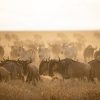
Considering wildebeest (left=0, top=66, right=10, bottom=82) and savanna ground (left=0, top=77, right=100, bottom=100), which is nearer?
savanna ground (left=0, top=77, right=100, bottom=100)

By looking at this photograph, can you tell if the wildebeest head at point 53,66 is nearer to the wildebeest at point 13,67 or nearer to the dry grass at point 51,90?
the dry grass at point 51,90

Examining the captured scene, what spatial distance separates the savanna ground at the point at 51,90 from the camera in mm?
1571

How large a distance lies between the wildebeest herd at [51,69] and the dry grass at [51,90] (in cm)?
4

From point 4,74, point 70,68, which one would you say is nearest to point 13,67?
point 4,74

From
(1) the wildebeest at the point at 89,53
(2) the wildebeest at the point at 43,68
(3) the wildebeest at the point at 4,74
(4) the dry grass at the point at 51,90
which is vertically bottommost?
(4) the dry grass at the point at 51,90

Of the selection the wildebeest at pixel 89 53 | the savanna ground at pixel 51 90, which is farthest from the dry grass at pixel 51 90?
the wildebeest at pixel 89 53

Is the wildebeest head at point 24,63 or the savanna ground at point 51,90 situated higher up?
the wildebeest head at point 24,63

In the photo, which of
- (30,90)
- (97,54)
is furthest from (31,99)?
(97,54)

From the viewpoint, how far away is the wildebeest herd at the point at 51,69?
1582mm

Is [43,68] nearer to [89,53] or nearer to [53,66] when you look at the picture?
[53,66]

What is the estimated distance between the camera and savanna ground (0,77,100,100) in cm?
A: 157

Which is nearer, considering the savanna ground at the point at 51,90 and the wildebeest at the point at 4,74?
the savanna ground at the point at 51,90

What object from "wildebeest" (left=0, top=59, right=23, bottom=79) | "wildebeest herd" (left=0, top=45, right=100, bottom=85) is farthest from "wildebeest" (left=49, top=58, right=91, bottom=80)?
"wildebeest" (left=0, top=59, right=23, bottom=79)

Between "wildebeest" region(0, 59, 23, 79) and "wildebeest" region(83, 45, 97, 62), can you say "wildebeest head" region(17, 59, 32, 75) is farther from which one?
"wildebeest" region(83, 45, 97, 62)
